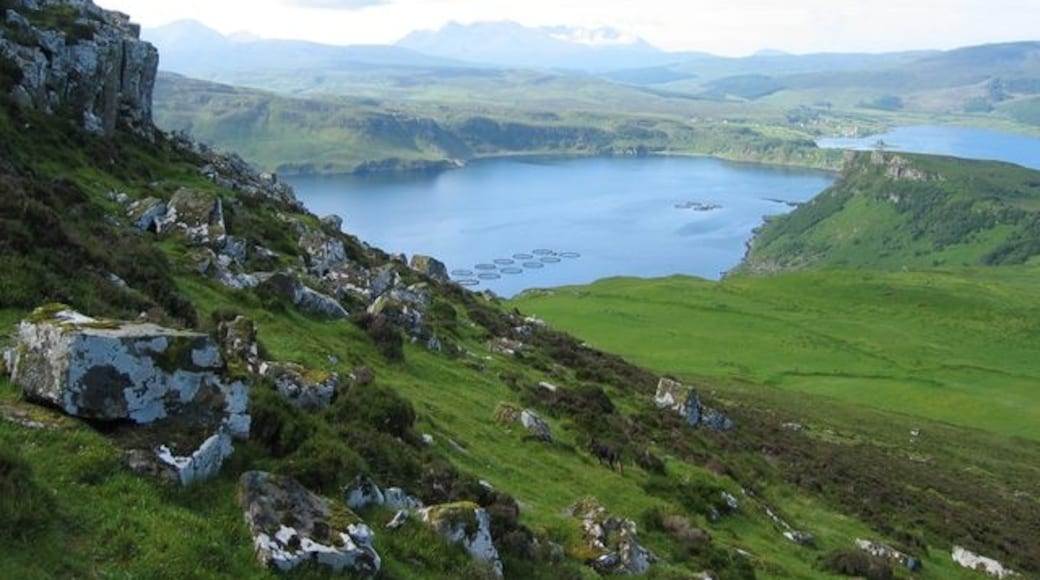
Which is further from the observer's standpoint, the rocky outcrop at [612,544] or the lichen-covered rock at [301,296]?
the lichen-covered rock at [301,296]

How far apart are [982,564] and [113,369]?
3280cm

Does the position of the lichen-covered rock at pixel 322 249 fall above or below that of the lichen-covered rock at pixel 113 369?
below

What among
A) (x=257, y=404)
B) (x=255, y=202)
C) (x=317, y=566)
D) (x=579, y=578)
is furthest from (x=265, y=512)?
(x=255, y=202)

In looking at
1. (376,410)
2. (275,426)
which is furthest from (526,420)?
(275,426)

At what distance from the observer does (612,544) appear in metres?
19.2

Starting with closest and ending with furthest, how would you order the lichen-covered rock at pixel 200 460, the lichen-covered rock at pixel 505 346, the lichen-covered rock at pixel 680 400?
1. the lichen-covered rock at pixel 200 460
2. the lichen-covered rock at pixel 680 400
3. the lichen-covered rock at pixel 505 346

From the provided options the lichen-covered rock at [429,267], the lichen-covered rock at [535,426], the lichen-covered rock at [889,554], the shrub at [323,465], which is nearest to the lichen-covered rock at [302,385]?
the shrub at [323,465]

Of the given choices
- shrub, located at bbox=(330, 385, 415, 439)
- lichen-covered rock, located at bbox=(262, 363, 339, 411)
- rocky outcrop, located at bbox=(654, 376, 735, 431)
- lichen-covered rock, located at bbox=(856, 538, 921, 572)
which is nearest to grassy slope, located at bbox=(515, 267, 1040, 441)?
rocky outcrop, located at bbox=(654, 376, 735, 431)

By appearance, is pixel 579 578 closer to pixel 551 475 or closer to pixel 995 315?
pixel 551 475

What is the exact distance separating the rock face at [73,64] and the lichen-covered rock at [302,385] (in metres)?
33.3

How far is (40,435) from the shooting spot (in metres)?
12.5

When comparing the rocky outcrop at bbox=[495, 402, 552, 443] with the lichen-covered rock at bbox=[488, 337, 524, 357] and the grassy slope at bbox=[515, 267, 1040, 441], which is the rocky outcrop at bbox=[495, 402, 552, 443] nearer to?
the lichen-covered rock at bbox=[488, 337, 524, 357]

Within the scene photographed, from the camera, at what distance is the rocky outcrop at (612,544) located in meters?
18.6

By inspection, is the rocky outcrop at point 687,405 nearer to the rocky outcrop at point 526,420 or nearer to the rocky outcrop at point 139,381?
the rocky outcrop at point 526,420
